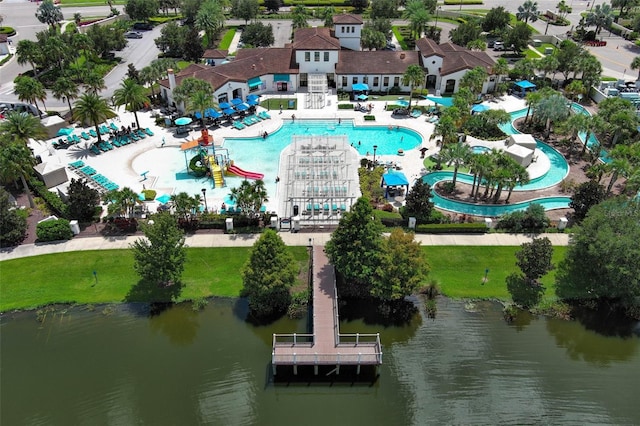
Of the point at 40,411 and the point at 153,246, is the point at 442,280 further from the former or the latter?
the point at 40,411

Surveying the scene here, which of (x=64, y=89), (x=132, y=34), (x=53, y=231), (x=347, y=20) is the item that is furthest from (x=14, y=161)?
(x=132, y=34)

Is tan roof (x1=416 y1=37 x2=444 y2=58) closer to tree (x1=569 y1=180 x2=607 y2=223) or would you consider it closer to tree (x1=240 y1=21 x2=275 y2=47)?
tree (x1=240 y1=21 x2=275 y2=47)

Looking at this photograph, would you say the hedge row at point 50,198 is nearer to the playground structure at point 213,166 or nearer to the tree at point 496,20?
the playground structure at point 213,166

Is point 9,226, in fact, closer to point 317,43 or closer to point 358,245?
point 358,245

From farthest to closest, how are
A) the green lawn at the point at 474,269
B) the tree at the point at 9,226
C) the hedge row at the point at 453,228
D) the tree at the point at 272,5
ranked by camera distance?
the tree at the point at 272,5, the hedge row at the point at 453,228, the tree at the point at 9,226, the green lawn at the point at 474,269

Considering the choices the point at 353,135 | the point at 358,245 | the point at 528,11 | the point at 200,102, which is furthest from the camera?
the point at 528,11

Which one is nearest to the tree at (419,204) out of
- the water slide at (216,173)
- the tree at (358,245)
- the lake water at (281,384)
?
the tree at (358,245)
